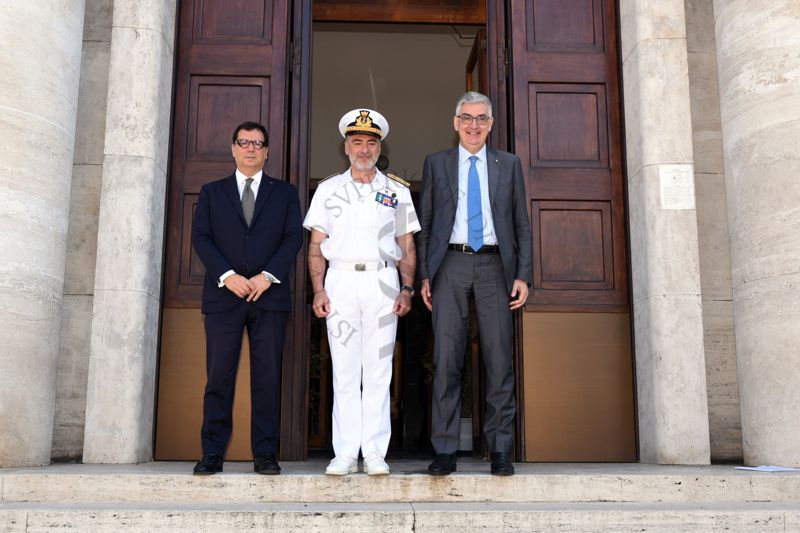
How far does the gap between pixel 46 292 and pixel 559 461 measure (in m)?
3.80

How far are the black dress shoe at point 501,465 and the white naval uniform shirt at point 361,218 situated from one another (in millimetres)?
1314

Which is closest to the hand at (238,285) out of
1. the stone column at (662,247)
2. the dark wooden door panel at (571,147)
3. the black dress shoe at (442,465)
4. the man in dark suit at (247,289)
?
the man in dark suit at (247,289)

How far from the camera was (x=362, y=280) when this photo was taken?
5.19 metres

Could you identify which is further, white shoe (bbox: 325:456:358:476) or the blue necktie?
the blue necktie

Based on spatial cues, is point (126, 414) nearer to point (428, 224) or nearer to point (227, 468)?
point (227, 468)

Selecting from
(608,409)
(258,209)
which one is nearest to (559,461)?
(608,409)

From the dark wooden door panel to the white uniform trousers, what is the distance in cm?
184

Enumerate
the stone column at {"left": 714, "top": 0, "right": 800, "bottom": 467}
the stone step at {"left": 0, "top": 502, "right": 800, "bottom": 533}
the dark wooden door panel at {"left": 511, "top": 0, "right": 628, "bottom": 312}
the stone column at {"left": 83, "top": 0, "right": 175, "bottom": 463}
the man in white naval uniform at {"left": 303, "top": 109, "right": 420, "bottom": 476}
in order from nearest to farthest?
the stone step at {"left": 0, "top": 502, "right": 800, "bottom": 533}
the man in white naval uniform at {"left": 303, "top": 109, "right": 420, "bottom": 476}
the stone column at {"left": 714, "top": 0, "right": 800, "bottom": 467}
the stone column at {"left": 83, "top": 0, "right": 175, "bottom": 463}
the dark wooden door panel at {"left": 511, "top": 0, "right": 628, "bottom": 312}

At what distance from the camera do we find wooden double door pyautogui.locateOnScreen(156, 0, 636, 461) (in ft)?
21.4

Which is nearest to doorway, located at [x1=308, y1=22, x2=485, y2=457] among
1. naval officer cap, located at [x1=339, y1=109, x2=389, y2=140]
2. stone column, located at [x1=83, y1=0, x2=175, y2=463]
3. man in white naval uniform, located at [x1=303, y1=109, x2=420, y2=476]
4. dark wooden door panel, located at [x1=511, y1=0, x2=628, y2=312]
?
dark wooden door panel, located at [x1=511, y1=0, x2=628, y2=312]

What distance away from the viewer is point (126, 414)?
597 cm

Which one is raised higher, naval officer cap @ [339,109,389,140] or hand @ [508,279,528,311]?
naval officer cap @ [339,109,389,140]

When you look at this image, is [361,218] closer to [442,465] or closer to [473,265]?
[473,265]

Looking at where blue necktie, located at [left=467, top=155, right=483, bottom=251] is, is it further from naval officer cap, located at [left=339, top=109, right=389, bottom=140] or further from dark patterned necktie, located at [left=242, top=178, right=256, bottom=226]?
dark patterned necktie, located at [left=242, top=178, right=256, bottom=226]
